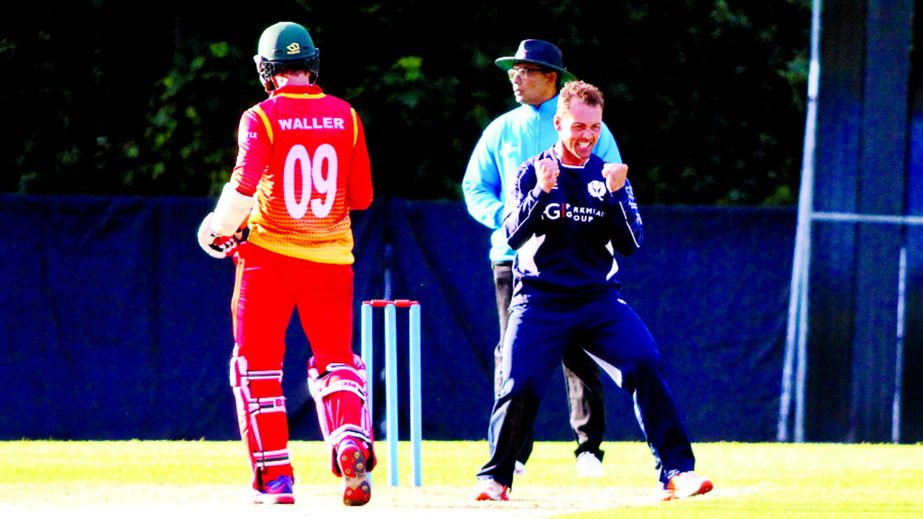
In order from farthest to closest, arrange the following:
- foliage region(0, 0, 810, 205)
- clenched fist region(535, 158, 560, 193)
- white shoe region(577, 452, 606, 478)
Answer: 1. foliage region(0, 0, 810, 205)
2. white shoe region(577, 452, 606, 478)
3. clenched fist region(535, 158, 560, 193)

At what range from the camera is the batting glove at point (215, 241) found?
7.54 meters

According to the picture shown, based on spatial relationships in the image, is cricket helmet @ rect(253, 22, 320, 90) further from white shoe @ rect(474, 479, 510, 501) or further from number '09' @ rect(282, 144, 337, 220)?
white shoe @ rect(474, 479, 510, 501)

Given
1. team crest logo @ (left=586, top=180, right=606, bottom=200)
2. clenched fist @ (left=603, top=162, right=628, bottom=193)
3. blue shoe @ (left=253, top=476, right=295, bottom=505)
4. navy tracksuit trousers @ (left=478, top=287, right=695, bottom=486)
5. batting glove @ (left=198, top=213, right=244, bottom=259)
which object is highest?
clenched fist @ (left=603, top=162, right=628, bottom=193)

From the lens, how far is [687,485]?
7527 millimetres

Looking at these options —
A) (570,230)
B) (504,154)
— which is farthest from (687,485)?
(504,154)

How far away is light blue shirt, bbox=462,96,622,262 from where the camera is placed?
9102 mm

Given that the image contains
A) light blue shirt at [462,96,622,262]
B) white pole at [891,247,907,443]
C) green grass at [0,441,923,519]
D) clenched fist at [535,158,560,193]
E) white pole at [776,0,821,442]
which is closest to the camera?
clenched fist at [535,158,560,193]

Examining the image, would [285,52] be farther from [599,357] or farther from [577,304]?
[599,357]

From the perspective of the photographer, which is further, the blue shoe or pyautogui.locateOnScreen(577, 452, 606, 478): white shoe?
pyautogui.locateOnScreen(577, 452, 606, 478): white shoe

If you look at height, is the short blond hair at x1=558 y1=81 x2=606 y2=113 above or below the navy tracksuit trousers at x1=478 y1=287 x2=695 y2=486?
above

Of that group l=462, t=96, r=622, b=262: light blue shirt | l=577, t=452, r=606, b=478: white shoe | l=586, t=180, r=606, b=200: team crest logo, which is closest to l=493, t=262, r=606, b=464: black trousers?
l=577, t=452, r=606, b=478: white shoe

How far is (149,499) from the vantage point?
822 centimetres

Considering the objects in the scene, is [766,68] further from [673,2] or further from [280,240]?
[280,240]

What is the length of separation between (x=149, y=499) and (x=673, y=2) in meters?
10.5
